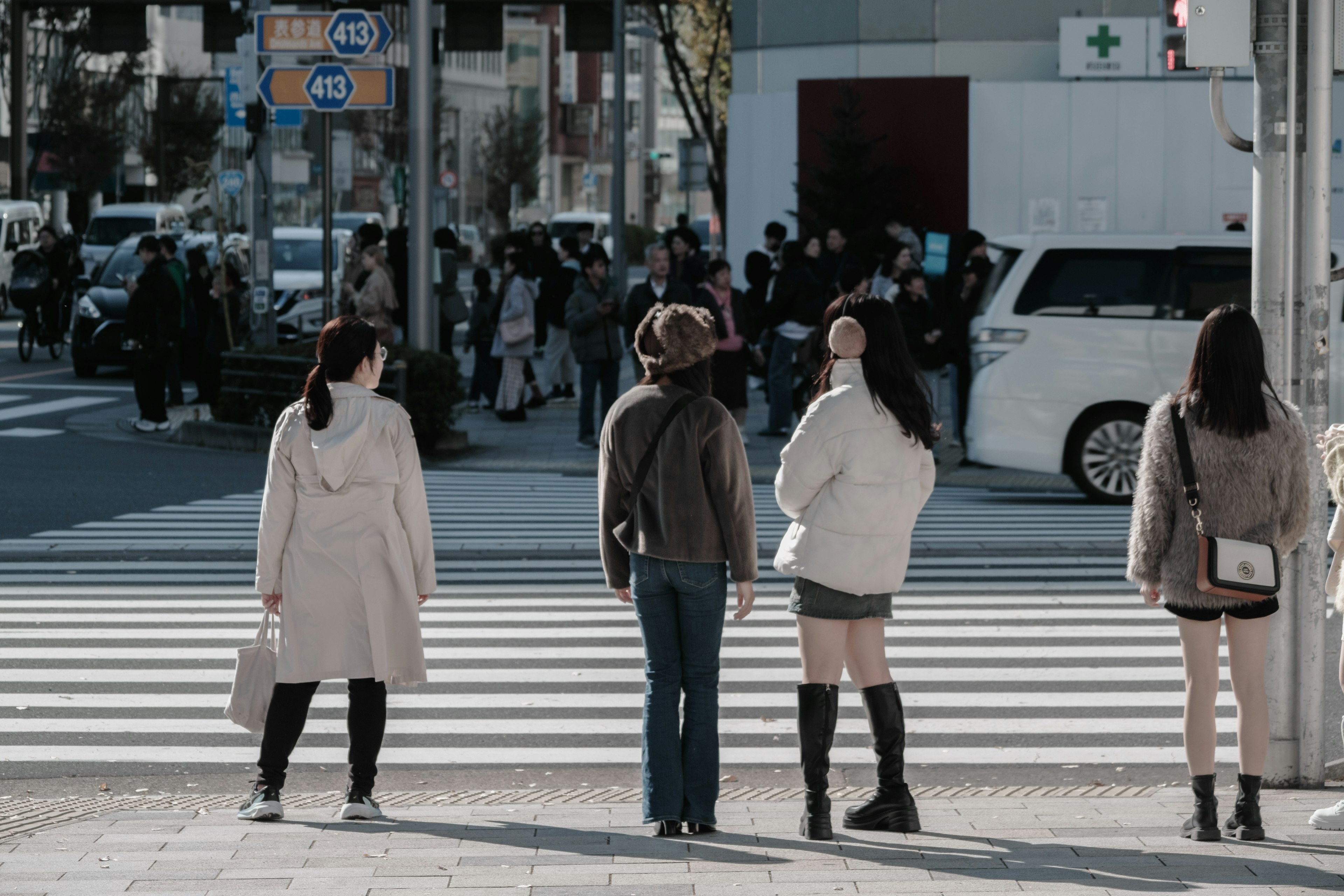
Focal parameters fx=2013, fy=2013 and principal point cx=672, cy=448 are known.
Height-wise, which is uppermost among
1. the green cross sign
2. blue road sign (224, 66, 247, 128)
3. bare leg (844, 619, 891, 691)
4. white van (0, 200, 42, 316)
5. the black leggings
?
the green cross sign

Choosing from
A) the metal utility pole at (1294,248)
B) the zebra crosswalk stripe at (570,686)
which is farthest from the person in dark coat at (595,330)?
the metal utility pole at (1294,248)

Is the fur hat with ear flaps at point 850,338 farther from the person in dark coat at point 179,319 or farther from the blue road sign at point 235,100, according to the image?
the blue road sign at point 235,100

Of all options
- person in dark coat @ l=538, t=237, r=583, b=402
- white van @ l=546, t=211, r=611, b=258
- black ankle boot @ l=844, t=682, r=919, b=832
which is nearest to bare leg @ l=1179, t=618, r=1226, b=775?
black ankle boot @ l=844, t=682, r=919, b=832

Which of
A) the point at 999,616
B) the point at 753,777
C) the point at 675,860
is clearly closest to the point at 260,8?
the point at 999,616

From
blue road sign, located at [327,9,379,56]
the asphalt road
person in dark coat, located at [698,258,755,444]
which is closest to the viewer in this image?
the asphalt road

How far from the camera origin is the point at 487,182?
86438 millimetres

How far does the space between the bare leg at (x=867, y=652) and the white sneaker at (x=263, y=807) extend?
5.66 feet

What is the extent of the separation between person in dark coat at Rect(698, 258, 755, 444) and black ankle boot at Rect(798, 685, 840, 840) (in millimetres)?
9950

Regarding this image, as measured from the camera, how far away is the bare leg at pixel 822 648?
5.68 metres

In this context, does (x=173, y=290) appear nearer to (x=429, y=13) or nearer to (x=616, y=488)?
(x=429, y=13)

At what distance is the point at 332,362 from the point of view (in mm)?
5980

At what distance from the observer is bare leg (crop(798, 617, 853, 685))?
18.6 ft

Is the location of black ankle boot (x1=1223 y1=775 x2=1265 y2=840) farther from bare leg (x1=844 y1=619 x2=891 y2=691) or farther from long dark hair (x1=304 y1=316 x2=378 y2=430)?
long dark hair (x1=304 y1=316 x2=378 y2=430)

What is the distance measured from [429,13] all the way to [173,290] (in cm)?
354
